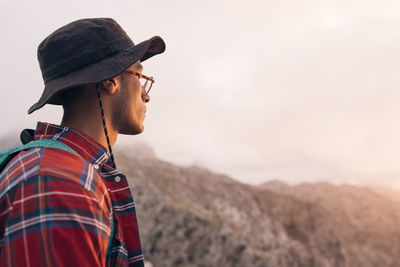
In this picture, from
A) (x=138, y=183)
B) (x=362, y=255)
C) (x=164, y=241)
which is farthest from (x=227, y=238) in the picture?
(x=362, y=255)

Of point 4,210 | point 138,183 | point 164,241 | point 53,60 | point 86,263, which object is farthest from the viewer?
point 138,183

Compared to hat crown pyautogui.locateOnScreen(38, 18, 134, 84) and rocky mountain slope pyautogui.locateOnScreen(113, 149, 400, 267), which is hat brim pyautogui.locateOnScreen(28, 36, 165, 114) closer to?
hat crown pyautogui.locateOnScreen(38, 18, 134, 84)

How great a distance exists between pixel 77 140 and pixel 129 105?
721mm

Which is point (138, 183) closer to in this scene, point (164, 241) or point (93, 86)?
point (164, 241)

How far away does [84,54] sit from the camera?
125 inches

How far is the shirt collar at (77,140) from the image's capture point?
3020 mm

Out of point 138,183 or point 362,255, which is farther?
point 362,255

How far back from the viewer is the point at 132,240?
2814 mm

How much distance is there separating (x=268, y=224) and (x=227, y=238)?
53761 millimetres

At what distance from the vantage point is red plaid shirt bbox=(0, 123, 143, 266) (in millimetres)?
2137

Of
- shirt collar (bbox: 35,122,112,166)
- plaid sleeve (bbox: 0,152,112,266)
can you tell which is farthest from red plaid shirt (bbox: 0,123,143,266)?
shirt collar (bbox: 35,122,112,166)

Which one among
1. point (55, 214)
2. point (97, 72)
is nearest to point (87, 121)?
point (97, 72)

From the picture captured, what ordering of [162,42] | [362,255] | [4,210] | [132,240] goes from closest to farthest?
[4,210], [132,240], [162,42], [362,255]

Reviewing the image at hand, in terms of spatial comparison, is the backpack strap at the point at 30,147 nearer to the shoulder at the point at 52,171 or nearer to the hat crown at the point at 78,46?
the shoulder at the point at 52,171
